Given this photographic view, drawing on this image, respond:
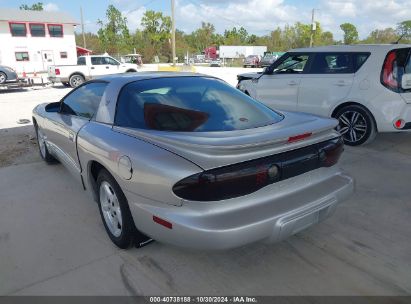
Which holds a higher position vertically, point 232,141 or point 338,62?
point 338,62

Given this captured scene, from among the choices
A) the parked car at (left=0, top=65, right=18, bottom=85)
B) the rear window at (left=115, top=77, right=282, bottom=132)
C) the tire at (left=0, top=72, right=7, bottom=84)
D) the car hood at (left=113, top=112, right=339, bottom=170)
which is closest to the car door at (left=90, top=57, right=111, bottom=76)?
the parked car at (left=0, top=65, right=18, bottom=85)

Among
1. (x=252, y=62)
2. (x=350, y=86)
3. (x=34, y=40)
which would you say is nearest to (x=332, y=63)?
(x=350, y=86)

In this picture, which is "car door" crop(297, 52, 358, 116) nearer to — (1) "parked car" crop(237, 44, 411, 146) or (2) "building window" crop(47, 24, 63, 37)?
(1) "parked car" crop(237, 44, 411, 146)

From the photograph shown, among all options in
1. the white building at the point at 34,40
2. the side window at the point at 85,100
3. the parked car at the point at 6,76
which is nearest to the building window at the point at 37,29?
the white building at the point at 34,40

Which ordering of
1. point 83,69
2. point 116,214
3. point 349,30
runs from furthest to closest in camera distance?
point 349,30 → point 83,69 → point 116,214

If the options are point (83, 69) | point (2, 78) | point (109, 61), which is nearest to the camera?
point (2, 78)

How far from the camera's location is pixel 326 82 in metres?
5.95

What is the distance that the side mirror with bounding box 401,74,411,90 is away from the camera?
17.1 ft

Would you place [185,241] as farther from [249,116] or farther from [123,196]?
[249,116]

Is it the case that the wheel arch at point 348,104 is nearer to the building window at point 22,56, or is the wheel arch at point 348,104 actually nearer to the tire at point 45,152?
the tire at point 45,152

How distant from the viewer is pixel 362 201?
377 centimetres

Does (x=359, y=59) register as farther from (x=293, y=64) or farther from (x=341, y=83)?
(x=293, y=64)

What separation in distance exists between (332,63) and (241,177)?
14.9 ft

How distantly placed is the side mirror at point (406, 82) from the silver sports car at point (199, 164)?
2.90 meters
